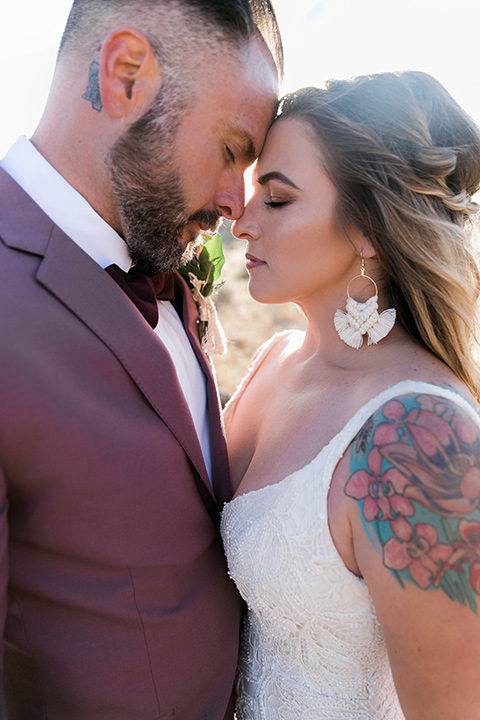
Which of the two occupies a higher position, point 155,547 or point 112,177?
point 112,177

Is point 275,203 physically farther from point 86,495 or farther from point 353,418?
point 86,495

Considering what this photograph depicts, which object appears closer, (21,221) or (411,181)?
(21,221)

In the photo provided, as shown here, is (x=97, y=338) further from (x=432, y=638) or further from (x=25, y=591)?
(x=432, y=638)

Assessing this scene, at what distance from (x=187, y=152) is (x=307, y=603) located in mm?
1526

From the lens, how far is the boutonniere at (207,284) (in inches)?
99.7

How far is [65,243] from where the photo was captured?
1.69 m

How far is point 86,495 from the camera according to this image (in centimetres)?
161

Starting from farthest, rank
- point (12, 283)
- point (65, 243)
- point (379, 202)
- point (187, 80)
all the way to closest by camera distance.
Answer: point (379, 202) < point (187, 80) < point (65, 243) < point (12, 283)

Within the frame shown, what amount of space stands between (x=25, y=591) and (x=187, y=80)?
64.3 inches

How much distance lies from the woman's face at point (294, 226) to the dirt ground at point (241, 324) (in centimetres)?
616

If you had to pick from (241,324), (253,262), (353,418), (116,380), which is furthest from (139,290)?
(241,324)

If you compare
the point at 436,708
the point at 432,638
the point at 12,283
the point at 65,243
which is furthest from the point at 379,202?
the point at 436,708

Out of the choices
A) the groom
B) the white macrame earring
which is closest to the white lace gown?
the groom

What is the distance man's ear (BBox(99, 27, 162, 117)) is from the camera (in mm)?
1868
